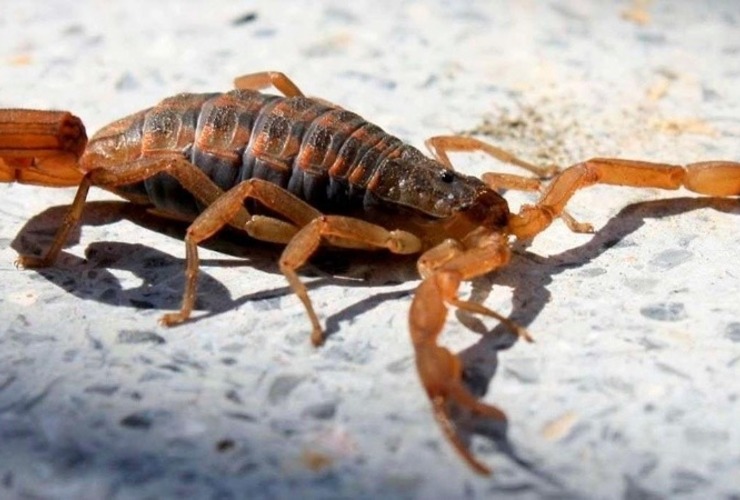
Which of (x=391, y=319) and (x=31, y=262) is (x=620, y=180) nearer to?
(x=391, y=319)

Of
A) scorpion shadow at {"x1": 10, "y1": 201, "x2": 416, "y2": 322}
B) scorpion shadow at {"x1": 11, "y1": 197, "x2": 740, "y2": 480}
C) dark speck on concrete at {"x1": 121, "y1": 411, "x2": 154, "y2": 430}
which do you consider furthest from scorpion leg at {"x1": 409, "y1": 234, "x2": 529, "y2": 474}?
dark speck on concrete at {"x1": 121, "y1": 411, "x2": 154, "y2": 430}

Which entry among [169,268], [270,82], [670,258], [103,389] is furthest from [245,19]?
[103,389]

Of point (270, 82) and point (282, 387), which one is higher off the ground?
point (270, 82)

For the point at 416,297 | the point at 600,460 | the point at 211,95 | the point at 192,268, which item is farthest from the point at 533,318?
the point at 211,95

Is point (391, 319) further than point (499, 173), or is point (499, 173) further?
point (499, 173)

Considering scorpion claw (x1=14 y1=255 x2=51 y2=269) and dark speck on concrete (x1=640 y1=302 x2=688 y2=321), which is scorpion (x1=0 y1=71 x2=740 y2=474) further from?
dark speck on concrete (x1=640 y1=302 x2=688 y2=321)

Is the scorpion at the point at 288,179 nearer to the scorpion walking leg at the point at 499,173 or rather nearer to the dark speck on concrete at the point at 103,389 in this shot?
the scorpion walking leg at the point at 499,173
